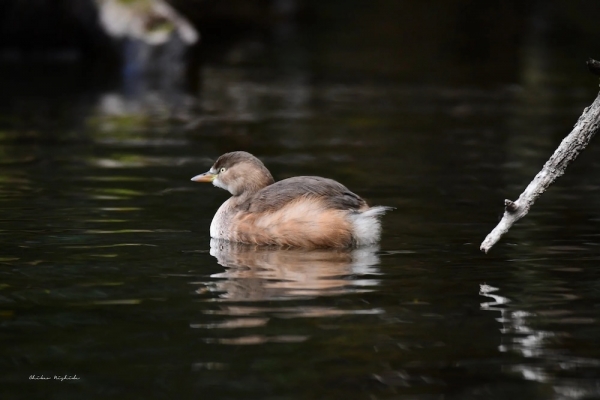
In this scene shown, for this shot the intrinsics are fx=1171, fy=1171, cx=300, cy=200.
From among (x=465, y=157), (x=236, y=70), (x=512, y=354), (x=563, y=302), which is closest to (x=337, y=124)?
(x=465, y=157)

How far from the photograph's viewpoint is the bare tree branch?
802cm

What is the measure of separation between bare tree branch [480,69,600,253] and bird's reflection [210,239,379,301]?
98cm

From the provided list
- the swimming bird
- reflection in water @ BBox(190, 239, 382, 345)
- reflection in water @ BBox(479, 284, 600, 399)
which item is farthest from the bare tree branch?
the swimming bird

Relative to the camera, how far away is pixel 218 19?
3900 cm

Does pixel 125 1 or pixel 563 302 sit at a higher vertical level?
pixel 125 1

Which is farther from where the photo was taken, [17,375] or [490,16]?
[490,16]

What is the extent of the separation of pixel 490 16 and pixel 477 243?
1315 inches

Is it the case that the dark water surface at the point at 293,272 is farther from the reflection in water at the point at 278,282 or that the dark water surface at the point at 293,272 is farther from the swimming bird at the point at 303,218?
the swimming bird at the point at 303,218

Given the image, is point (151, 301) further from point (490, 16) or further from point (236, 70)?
point (490, 16)

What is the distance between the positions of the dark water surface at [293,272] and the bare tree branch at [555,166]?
0.42 m

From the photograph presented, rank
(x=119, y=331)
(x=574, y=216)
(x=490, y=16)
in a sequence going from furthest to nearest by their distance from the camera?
1. (x=490, y=16)
2. (x=574, y=216)
3. (x=119, y=331)

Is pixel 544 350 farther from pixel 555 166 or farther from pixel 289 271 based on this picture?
pixel 289 271

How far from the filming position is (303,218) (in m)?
9.41

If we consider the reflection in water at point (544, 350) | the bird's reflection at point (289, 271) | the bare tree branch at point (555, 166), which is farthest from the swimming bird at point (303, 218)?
the reflection in water at point (544, 350)
